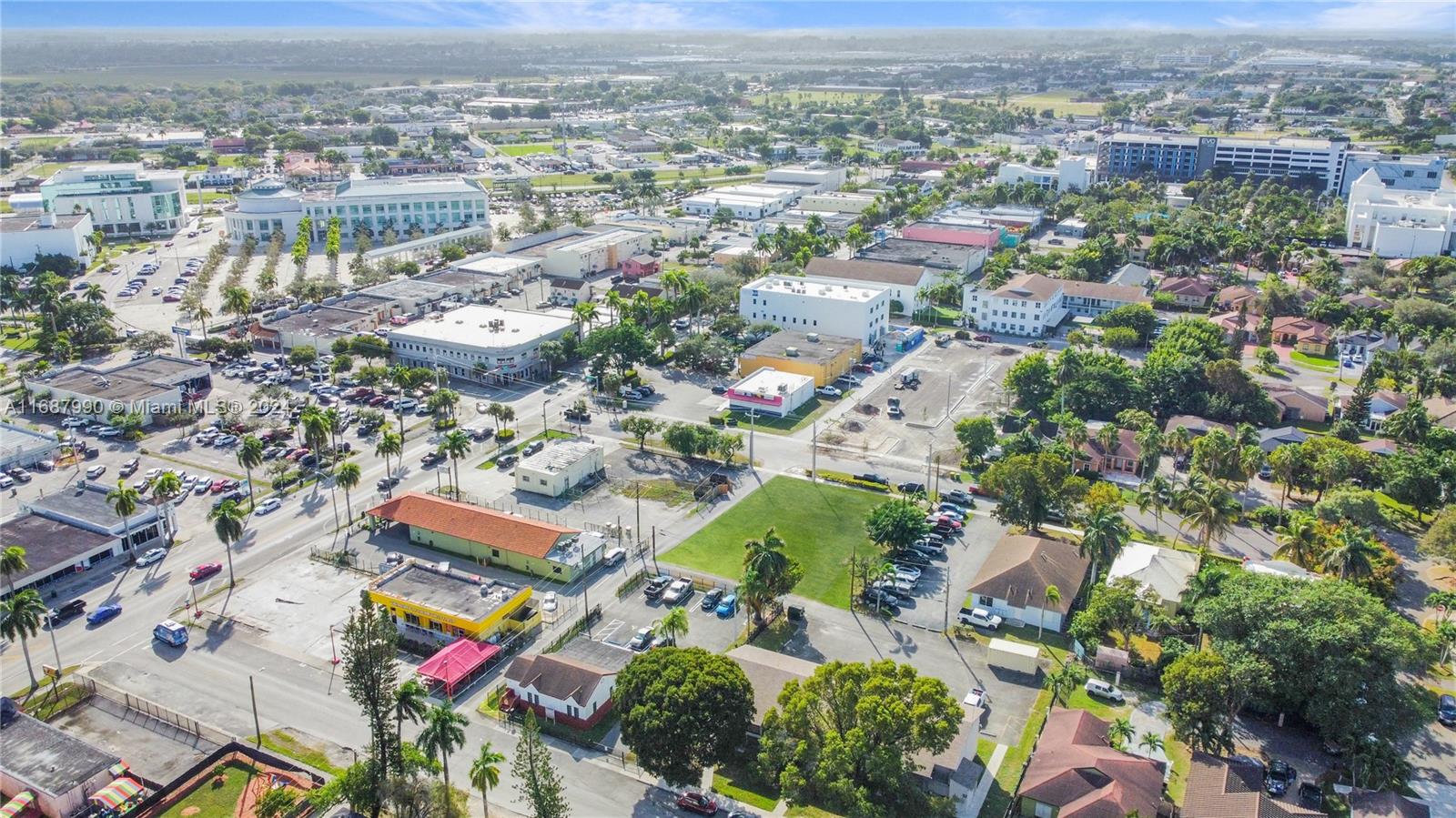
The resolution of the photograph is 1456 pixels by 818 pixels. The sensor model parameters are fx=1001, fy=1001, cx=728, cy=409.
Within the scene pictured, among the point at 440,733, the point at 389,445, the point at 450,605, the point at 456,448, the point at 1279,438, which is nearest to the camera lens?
the point at 440,733

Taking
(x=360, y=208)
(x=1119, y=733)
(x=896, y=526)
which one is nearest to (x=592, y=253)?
(x=360, y=208)

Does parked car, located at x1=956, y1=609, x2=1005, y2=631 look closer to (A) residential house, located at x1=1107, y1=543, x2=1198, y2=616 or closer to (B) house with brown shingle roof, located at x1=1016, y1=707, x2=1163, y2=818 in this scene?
(A) residential house, located at x1=1107, y1=543, x2=1198, y2=616

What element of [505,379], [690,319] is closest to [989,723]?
[505,379]

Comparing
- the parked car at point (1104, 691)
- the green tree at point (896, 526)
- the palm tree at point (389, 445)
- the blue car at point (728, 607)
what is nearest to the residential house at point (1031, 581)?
the green tree at point (896, 526)

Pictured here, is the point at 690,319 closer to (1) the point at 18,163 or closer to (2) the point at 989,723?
(2) the point at 989,723

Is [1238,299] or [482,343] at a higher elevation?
[482,343]

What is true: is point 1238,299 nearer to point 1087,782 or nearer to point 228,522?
point 1087,782
